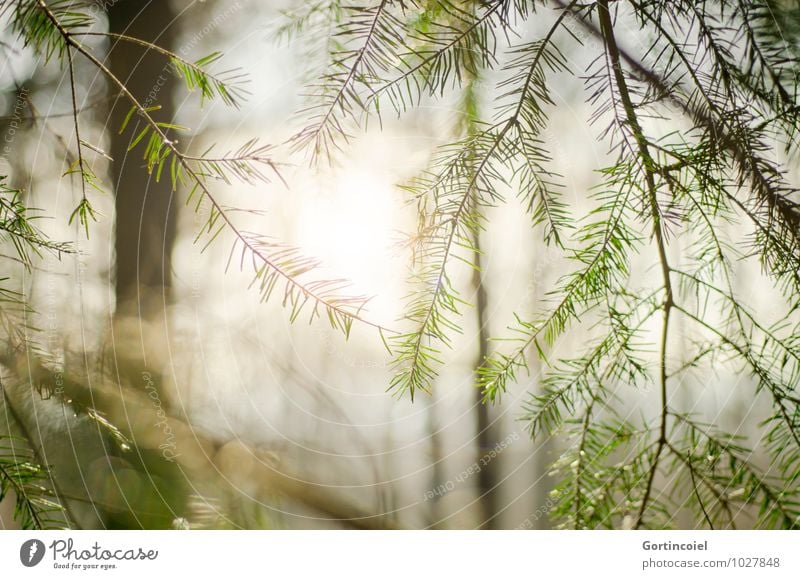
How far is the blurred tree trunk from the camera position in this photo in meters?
0.43

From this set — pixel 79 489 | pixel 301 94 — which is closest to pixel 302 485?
pixel 79 489

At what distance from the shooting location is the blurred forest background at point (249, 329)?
429 mm

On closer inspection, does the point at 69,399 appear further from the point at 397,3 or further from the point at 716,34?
the point at 716,34

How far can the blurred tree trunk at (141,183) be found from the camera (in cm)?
43

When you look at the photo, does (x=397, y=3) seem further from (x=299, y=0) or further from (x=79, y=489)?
(x=79, y=489)

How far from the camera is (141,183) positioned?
0.43 m

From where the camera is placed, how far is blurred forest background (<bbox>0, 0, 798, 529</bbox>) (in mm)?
429

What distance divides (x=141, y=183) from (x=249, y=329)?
15 cm

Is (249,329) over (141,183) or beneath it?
beneath

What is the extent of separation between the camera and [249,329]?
1.45 ft

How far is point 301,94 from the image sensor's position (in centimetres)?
43
